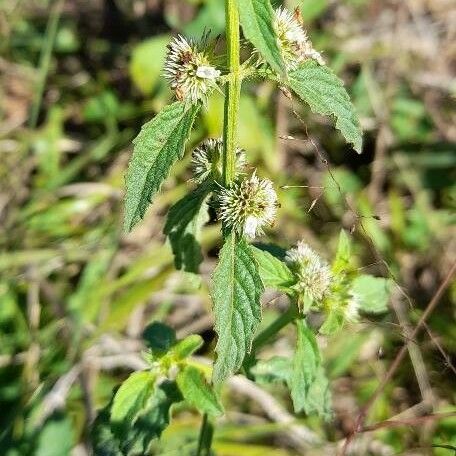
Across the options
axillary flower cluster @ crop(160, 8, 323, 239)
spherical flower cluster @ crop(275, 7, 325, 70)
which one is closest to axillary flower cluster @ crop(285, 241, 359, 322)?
axillary flower cluster @ crop(160, 8, 323, 239)

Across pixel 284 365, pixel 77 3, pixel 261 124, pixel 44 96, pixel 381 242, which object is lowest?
pixel 381 242

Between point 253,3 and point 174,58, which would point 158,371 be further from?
point 253,3

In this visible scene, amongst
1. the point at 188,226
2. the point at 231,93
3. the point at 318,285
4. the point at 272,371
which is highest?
the point at 231,93

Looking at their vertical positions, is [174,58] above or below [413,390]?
above

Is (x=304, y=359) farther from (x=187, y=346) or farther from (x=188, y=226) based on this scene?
(x=188, y=226)

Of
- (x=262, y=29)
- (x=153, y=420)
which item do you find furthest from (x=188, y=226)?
(x=262, y=29)

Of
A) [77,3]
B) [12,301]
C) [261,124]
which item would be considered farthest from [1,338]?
[77,3]
